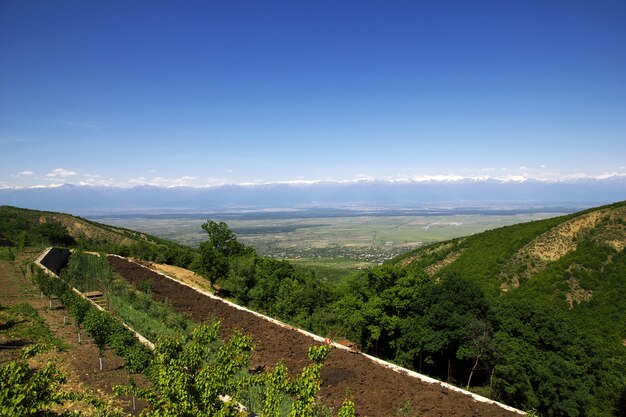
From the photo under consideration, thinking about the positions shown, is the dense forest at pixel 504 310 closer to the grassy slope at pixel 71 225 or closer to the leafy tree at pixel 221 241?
the leafy tree at pixel 221 241

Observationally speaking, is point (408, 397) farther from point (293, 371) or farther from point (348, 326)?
point (348, 326)

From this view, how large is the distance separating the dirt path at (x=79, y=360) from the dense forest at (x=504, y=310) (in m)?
13.0

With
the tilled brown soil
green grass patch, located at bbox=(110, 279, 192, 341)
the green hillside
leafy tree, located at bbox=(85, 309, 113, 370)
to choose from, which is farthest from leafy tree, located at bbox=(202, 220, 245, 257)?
leafy tree, located at bbox=(85, 309, 113, 370)

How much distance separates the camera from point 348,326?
23734 mm

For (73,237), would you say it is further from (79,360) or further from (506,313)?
(506,313)

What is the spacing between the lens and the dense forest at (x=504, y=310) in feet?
54.3

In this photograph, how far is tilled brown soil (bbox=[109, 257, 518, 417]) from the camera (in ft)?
44.1

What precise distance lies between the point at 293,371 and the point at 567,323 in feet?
47.1

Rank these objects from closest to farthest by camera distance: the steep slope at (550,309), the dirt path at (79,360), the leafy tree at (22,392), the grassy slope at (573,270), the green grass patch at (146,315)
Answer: the leafy tree at (22,392)
the dirt path at (79,360)
the steep slope at (550,309)
the green grass patch at (146,315)
the grassy slope at (573,270)

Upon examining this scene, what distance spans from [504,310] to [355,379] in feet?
33.2

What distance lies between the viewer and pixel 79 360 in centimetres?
1551

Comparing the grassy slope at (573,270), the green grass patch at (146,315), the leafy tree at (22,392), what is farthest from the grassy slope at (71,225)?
the leafy tree at (22,392)

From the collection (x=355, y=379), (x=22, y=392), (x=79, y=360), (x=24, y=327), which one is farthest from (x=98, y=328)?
(x=355, y=379)

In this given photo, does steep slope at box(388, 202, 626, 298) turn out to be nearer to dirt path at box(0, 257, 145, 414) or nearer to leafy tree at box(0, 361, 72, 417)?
dirt path at box(0, 257, 145, 414)
